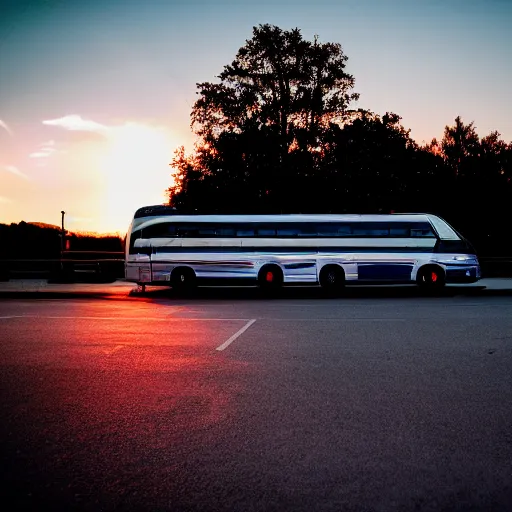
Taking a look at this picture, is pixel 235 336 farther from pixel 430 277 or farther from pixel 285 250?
pixel 430 277

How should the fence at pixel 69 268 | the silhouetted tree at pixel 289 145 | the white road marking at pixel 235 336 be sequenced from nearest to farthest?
the white road marking at pixel 235 336 < the fence at pixel 69 268 < the silhouetted tree at pixel 289 145

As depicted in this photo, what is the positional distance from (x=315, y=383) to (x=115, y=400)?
6.94 feet

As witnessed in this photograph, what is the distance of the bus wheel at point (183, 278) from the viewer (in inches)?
909

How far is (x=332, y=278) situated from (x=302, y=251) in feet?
4.92

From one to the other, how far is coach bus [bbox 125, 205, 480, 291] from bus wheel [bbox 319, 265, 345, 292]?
0.04 m

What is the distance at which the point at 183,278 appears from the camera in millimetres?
23172

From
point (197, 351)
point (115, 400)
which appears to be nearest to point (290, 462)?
point (115, 400)

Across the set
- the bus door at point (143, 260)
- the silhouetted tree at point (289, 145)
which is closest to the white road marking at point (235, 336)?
the bus door at point (143, 260)

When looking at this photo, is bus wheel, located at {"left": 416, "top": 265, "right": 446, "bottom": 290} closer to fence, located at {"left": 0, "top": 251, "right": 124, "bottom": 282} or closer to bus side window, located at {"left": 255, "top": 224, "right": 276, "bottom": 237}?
bus side window, located at {"left": 255, "top": 224, "right": 276, "bottom": 237}

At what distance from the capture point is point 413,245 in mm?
22750

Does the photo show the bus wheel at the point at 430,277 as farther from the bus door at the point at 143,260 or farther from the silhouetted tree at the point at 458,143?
the silhouetted tree at the point at 458,143

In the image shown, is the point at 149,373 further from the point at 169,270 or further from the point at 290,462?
the point at 169,270

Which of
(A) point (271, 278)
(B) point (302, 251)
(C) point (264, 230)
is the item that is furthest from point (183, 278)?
(B) point (302, 251)

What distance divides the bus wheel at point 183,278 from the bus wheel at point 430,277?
8383 millimetres
